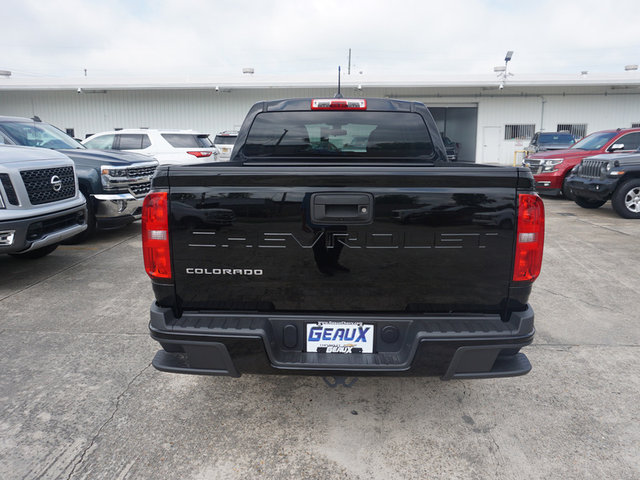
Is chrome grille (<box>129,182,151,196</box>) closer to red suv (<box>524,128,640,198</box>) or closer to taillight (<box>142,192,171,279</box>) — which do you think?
taillight (<box>142,192,171,279</box>)

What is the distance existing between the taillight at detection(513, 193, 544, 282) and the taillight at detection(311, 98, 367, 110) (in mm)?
1663

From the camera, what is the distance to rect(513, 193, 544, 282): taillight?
2113mm

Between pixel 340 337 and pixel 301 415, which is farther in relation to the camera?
pixel 301 415

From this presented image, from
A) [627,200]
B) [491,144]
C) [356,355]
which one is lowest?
[627,200]

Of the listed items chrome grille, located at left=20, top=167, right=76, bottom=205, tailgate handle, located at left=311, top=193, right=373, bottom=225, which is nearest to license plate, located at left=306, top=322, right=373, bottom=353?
tailgate handle, located at left=311, top=193, right=373, bottom=225

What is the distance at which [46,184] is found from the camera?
518 centimetres

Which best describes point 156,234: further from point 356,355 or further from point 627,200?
point 627,200

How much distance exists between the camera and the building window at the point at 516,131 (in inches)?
959

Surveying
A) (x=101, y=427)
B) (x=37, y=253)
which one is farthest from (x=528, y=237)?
(x=37, y=253)

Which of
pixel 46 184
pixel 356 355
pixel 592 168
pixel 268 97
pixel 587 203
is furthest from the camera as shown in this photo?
pixel 268 97

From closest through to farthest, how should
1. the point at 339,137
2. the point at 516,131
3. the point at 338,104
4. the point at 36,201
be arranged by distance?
the point at 338,104 → the point at 339,137 → the point at 36,201 → the point at 516,131

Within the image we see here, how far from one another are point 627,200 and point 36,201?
1064cm

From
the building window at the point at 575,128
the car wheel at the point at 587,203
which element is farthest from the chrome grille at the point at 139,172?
the building window at the point at 575,128

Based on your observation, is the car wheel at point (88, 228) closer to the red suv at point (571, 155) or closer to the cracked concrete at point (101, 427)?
the cracked concrete at point (101, 427)
